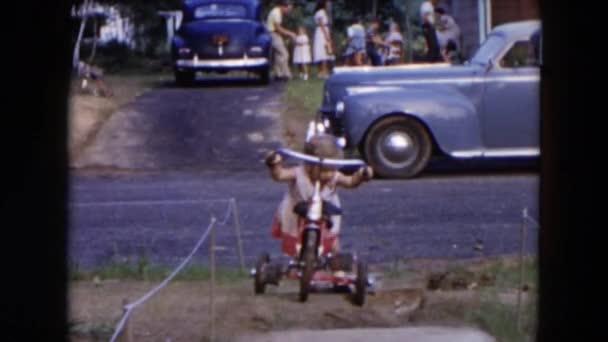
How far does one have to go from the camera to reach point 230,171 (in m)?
15.6

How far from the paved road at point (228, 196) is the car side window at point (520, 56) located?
1.25m

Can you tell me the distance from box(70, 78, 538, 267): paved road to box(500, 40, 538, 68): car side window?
4.12 ft

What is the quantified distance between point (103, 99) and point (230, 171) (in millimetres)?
6322

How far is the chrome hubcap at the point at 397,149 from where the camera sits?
46.6ft

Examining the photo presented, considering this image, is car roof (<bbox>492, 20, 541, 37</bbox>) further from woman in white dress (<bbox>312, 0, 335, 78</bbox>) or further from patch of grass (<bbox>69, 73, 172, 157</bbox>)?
woman in white dress (<bbox>312, 0, 335, 78</bbox>)

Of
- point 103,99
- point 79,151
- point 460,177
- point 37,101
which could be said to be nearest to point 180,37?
point 103,99

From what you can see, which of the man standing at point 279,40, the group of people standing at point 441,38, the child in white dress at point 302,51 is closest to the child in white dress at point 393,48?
the child in white dress at point 302,51

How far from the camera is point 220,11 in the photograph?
24.9 meters

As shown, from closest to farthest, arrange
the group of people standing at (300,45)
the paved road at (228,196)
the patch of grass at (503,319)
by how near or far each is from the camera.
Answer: the patch of grass at (503,319) → the paved road at (228,196) → the group of people standing at (300,45)

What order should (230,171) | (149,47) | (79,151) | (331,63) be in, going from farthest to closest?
(149,47) → (331,63) → (79,151) → (230,171)

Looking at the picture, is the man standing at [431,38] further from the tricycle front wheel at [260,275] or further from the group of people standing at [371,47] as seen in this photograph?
the tricycle front wheel at [260,275]

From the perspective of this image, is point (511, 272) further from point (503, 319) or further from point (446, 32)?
point (446, 32)

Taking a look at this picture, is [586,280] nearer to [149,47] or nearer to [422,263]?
[422,263]

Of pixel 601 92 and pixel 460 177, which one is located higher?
pixel 601 92
